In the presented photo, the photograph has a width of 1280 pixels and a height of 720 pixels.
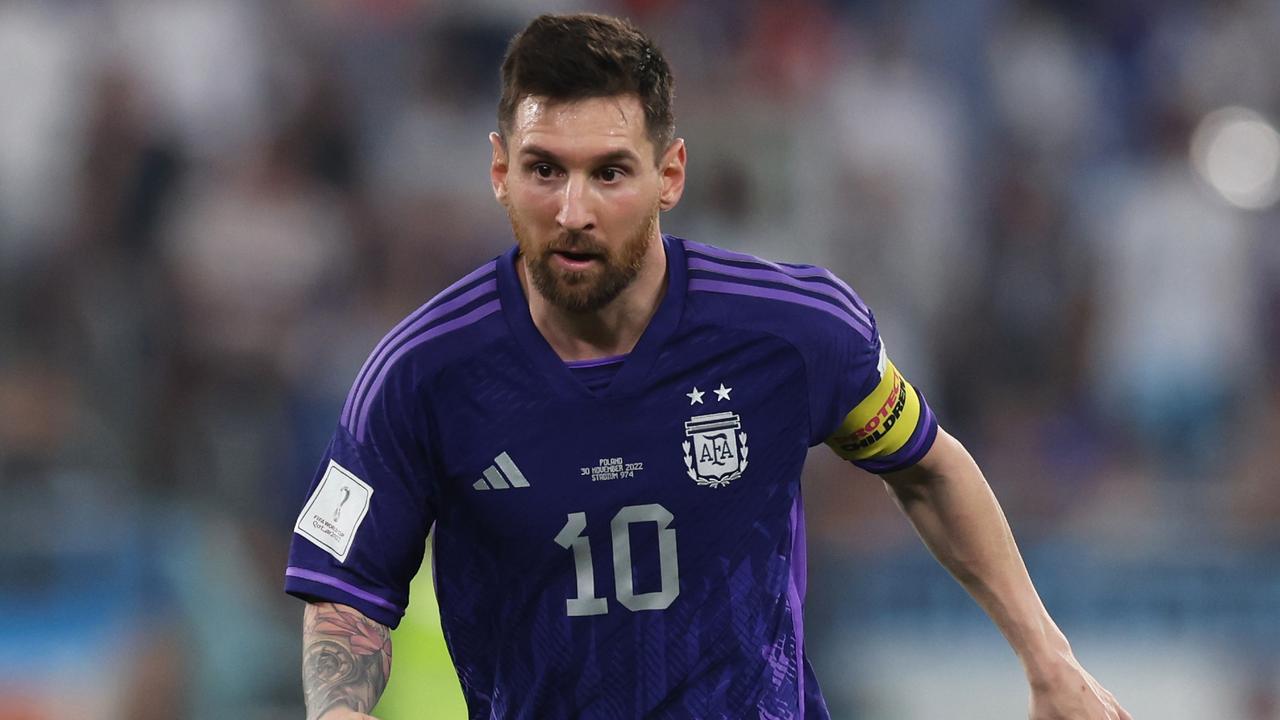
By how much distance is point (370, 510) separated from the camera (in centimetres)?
351

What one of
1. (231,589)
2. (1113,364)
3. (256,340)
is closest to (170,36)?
(256,340)

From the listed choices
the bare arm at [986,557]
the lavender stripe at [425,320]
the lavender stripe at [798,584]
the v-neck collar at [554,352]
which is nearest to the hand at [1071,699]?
the bare arm at [986,557]

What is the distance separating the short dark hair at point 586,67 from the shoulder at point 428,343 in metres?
0.36

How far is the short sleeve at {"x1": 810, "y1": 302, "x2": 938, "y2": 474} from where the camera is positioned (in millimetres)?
3795

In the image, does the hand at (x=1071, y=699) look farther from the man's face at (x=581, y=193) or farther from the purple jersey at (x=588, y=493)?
the man's face at (x=581, y=193)

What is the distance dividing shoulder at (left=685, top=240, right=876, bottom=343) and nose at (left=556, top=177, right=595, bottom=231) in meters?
0.41

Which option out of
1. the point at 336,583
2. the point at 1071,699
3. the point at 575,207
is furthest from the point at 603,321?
the point at 1071,699

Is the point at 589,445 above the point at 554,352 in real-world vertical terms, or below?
below

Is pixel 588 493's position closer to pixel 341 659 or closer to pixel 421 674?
pixel 341 659

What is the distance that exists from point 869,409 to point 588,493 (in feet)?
2.27

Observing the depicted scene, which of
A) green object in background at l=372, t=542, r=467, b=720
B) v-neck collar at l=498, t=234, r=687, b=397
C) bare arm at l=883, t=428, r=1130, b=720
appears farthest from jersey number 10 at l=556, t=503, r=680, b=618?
green object in background at l=372, t=542, r=467, b=720

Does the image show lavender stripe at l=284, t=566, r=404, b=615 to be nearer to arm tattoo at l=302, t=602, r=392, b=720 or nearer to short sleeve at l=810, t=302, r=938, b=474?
arm tattoo at l=302, t=602, r=392, b=720

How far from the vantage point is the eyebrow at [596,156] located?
11.4 ft

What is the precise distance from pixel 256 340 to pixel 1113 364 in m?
4.28
